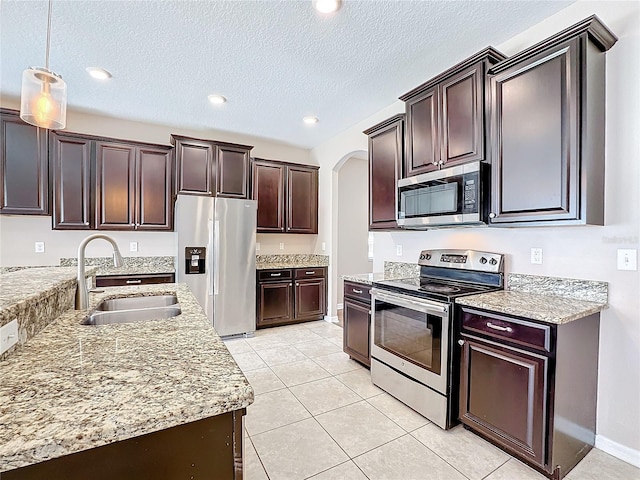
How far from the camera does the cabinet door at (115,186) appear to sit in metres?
3.58

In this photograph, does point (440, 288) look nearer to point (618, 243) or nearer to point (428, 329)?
point (428, 329)

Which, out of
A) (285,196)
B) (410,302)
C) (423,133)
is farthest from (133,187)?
(410,302)

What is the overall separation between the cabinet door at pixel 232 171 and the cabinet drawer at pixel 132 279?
47.9 inches

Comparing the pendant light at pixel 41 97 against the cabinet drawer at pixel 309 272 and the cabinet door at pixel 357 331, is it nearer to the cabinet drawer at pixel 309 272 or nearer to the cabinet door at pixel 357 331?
the cabinet door at pixel 357 331

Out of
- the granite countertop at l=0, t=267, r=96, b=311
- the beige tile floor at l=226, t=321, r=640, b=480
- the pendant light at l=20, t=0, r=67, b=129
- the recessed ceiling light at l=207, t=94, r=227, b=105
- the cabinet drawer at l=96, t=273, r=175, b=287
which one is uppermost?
the recessed ceiling light at l=207, t=94, r=227, b=105

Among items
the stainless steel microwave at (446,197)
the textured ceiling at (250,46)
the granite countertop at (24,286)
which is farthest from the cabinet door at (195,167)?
the stainless steel microwave at (446,197)

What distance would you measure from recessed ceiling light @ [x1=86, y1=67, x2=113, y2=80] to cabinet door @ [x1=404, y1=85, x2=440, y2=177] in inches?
108

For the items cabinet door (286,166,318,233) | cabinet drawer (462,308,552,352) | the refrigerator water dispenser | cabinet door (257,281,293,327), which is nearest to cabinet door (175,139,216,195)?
the refrigerator water dispenser

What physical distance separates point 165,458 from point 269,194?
13.3 feet

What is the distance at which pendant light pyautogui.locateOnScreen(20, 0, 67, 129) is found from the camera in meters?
1.65

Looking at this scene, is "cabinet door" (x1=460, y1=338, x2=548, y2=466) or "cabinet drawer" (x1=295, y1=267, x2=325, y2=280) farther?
"cabinet drawer" (x1=295, y1=267, x2=325, y2=280)

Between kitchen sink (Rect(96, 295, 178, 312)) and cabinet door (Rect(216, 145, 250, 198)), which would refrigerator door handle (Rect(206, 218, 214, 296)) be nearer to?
cabinet door (Rect(216, 145, 250, 198))

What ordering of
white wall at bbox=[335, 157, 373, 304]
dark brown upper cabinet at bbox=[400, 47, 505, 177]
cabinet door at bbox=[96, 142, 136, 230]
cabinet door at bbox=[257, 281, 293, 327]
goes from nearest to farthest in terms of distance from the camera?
dark brown upper cabinet at bbox=[400, 47, 505, 177], cabinet door at bbox=[96, 142, 136, 230], cabinet door at bbox=[257, 281, 293, 327], white wall at bbox=[335, 157, 373, 304]

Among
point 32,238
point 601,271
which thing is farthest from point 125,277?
point 601,271
